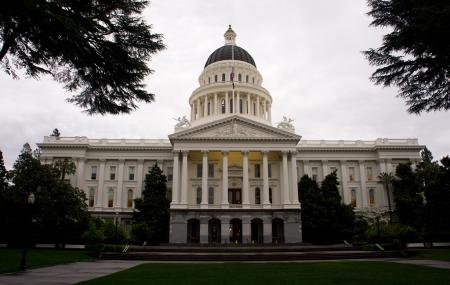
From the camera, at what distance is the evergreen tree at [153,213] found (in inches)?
1845

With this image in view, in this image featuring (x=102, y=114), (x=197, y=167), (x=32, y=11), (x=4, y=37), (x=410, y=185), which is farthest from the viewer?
(x=197, y=167)

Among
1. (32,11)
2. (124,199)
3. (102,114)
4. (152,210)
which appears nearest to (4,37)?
(32,11)

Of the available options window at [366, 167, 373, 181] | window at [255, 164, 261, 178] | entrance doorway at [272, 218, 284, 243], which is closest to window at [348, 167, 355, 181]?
window at [366, 167, 373, 181]

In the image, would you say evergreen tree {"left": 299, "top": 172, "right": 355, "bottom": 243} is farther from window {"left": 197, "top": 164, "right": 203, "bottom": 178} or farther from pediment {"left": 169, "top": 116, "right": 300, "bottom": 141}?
window {"left": 197, "top": 164, "right": 203, "bottom": 178}

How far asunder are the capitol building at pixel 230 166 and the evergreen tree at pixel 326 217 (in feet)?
6.13

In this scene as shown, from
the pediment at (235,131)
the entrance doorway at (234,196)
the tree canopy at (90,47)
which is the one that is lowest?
the tree canopy at (90,47)

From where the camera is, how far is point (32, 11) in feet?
23.2

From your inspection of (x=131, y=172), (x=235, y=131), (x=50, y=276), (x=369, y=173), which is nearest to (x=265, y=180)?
(x=235, y=131)

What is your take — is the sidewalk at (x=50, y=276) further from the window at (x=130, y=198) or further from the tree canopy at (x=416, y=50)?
the window at (x=130, y=198)

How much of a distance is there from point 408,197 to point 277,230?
1817 centimetres

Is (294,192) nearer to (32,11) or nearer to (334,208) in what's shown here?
(334,208)

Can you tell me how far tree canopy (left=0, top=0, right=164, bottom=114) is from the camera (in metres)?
7.83

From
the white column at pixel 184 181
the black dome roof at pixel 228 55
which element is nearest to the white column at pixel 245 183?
the white column at pixel 184 181

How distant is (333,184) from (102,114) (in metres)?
47.2
